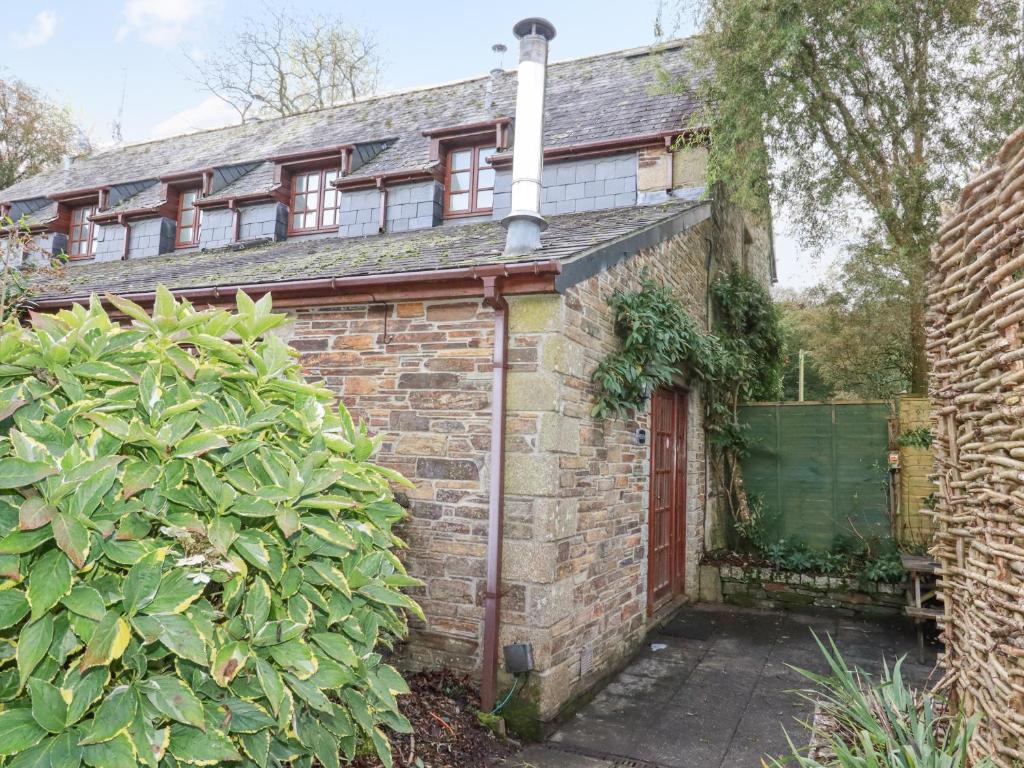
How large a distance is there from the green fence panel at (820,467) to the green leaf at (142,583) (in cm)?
814

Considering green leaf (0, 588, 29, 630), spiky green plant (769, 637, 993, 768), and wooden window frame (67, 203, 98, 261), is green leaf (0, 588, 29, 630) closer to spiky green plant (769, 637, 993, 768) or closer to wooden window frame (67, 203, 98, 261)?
spiky green plant (769, 637, 993, 768)

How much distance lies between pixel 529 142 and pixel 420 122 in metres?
5.84

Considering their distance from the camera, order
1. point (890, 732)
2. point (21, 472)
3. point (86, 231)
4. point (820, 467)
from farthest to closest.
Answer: point (86, 231) < point (820, 467) < point (890, 732) < point (21, 472)

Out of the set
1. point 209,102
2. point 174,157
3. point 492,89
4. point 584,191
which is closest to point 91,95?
point 209,102

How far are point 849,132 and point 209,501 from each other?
926 centimetres

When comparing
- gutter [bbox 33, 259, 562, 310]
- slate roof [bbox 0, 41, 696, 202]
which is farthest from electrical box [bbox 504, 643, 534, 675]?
slate roof [bbox 0, 41, 696, 202]

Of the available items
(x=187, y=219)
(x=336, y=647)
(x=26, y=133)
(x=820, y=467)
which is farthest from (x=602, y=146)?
(x=26, y=133)

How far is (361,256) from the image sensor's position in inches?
275

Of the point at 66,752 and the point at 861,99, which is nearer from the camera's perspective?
the point at 66,752

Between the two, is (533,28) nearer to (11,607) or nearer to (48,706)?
(11,607)

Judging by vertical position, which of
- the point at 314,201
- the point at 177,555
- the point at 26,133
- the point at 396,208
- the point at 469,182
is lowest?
the point at 177,555

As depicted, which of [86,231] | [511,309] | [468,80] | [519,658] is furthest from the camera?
[86,231]

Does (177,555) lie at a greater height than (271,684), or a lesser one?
greater

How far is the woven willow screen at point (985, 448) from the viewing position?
7.20 feet
